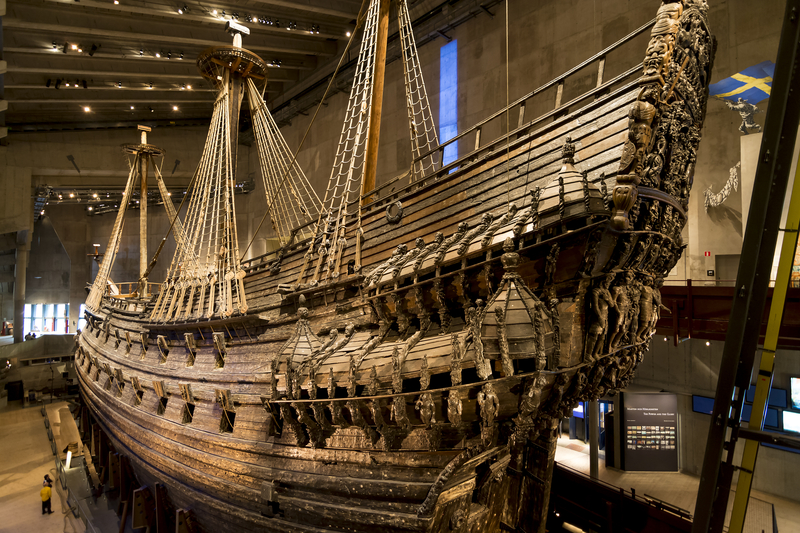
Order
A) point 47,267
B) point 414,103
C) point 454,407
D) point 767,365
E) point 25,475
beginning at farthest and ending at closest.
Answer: point 47,267 < point 414,103 < point 25,475 < point 454,407 < point 767,365

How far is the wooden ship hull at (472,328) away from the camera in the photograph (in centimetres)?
263

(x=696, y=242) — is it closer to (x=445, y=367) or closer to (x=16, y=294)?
(x=445, y=367)

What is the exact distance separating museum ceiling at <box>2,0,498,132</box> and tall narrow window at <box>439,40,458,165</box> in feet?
1.43

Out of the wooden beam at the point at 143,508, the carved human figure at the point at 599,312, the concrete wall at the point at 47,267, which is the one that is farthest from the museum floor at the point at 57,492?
the concrete wall at the point at 47,267

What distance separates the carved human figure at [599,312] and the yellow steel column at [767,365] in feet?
3.71

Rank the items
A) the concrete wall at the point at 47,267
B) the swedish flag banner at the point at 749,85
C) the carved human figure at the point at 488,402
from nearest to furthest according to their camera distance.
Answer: the carved human figure at the point at 488,402 → the swedish flag banner at the point at 749,85 → the concrete wall at the point at 47,267

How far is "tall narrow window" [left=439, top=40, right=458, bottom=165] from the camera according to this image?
30.0 feet

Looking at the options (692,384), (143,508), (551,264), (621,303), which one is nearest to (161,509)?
(143,508)

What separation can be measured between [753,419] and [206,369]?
17.4 ft

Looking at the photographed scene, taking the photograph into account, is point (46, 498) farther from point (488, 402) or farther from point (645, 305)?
point (645, 305)

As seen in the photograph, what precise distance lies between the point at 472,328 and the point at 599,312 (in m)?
0.86

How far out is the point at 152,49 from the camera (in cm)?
1184

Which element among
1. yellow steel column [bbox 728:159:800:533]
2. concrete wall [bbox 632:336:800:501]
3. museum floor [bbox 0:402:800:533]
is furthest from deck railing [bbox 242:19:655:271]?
concrete wall [bbox 632:336:800:501]

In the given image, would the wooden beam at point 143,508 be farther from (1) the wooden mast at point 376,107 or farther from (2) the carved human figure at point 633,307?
(2) the carved human figure at point 633,307
